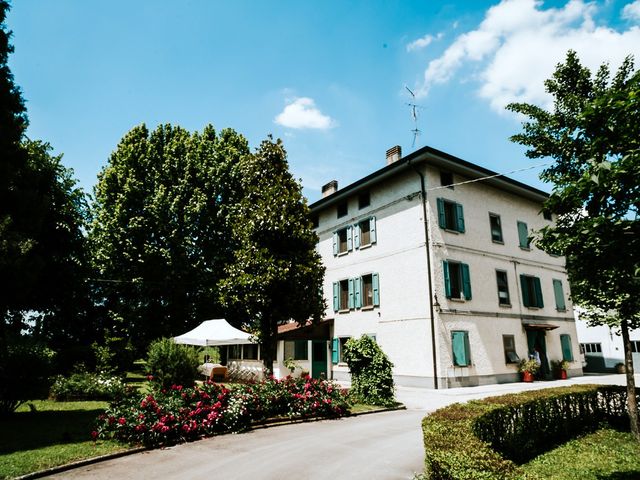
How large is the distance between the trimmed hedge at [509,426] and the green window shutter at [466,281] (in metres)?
9.96

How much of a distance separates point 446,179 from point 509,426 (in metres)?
15.9

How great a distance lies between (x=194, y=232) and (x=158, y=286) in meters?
3.87

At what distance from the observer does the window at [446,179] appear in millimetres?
21573

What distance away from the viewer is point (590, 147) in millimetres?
5141

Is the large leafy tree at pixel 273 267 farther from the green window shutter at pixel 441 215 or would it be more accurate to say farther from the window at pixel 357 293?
the green window shutter at pixel 441 215

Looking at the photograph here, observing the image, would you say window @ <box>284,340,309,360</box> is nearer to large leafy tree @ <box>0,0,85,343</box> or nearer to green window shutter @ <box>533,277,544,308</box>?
large leafy tree @ <box>0,0,85,343</box>

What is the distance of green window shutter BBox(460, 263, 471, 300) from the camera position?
20612mm

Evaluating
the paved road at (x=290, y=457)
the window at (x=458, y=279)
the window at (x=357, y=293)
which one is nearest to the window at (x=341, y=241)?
the window at (x=357, y=293)

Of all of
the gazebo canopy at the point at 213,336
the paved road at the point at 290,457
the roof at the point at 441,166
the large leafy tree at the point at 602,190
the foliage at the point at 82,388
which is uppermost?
the roof at the point at 441,166

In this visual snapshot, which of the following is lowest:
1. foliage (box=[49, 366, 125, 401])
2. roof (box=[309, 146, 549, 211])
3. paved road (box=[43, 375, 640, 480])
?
paved road (box=[43, 375, 640, 480])

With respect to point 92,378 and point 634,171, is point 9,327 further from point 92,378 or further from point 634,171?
point 634,171

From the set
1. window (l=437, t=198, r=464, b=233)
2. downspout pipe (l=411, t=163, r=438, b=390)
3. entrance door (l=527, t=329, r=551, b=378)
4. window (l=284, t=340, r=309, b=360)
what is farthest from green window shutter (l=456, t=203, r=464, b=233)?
window (l=284, t=340, r=309, b=360)

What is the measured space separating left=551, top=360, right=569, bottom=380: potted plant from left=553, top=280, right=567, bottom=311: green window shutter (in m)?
3.64

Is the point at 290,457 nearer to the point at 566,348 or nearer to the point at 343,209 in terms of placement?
the point at 343,209
